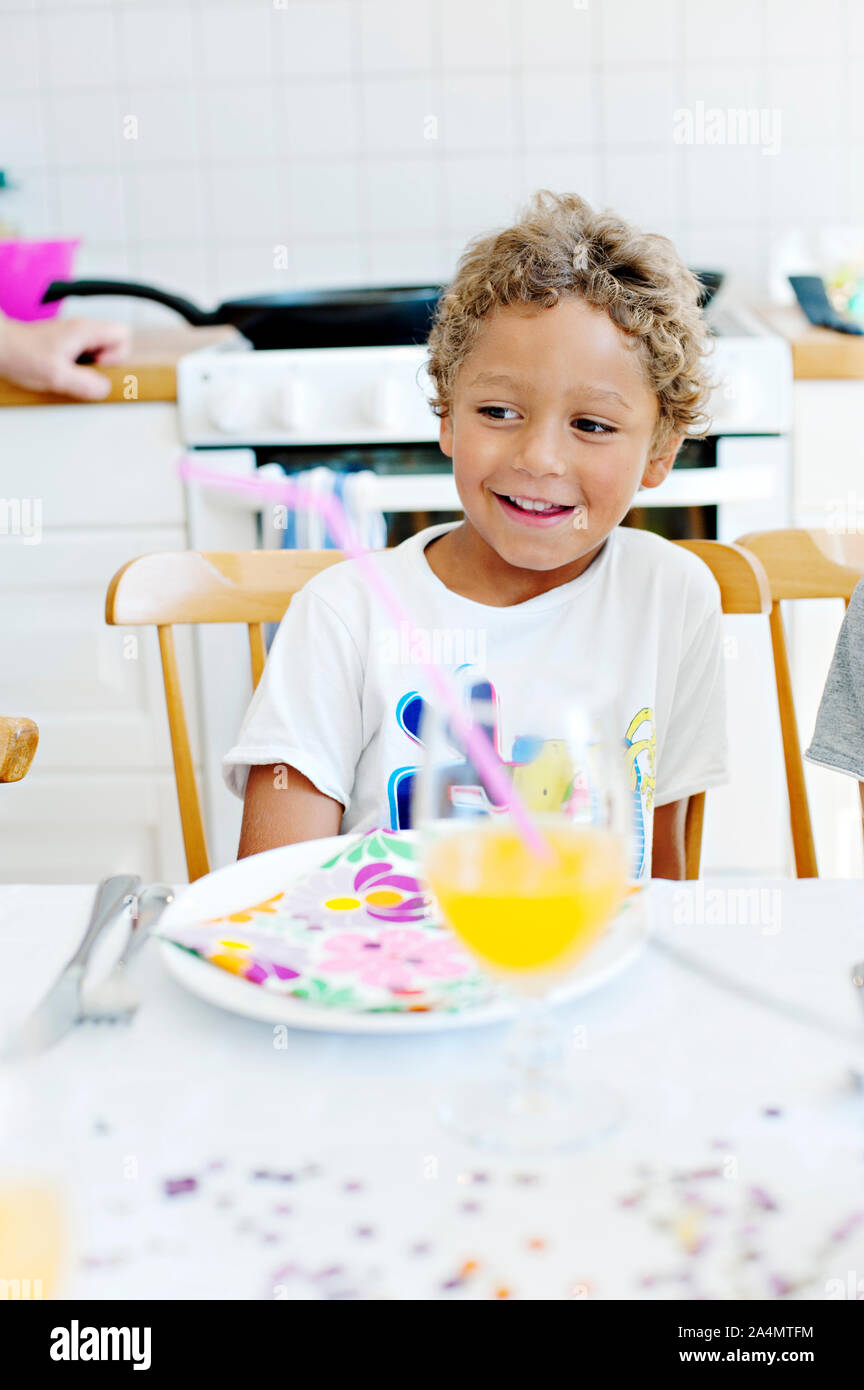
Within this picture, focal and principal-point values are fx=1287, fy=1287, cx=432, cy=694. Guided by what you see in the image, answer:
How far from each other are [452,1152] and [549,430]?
656mm

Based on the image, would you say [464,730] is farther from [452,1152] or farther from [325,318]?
[325,318]

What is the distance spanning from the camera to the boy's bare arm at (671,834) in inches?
45.4

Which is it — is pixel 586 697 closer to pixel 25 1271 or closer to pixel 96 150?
pixel 25 1271

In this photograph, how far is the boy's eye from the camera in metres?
1.04

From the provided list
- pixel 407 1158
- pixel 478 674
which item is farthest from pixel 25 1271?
pixel 478 674

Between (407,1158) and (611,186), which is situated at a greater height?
(611,186)

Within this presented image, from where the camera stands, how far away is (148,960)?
66cm

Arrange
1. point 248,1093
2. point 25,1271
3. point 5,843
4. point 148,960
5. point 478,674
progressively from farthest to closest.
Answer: point 5,843
point 478,674
point 148,960
point 248,1093
point 25,1271

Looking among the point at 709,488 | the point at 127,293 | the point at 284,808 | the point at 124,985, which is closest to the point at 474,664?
the point at 284,808

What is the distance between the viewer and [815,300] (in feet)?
6.57

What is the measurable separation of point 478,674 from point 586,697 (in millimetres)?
581

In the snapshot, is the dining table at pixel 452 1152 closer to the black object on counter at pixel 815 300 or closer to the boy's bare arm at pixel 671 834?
the boy's bare arm at pixel 671 834

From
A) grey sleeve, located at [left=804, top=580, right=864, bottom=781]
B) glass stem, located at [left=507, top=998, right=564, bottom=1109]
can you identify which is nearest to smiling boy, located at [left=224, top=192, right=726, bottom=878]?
grey sleeve, located at [left=804, top=580, right=864, bottom=781]

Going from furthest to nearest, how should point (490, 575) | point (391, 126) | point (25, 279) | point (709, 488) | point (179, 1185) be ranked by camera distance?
point (391, 126), point (25, 279), point (709, 488), point (490, 575), point (179, 1185)
